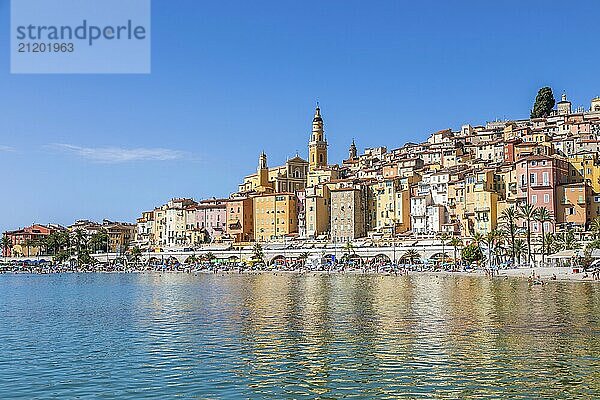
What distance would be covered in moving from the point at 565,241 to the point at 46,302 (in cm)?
4742

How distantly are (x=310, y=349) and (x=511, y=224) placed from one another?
52.1 m

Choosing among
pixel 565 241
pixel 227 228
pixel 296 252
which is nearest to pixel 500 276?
pixel 565 241

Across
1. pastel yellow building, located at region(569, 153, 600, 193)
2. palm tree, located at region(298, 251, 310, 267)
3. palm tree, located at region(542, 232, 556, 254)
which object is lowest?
A: palm tree, located at region(298, 251, 310, 267)

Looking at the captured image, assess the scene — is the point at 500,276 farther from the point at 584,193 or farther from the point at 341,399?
the point at 341,399

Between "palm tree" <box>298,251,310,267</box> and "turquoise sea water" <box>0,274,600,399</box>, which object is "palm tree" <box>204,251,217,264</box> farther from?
"turquoise sea water" <box>0,274,600,399</box>

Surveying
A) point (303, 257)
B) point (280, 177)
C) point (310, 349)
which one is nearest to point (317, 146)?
point (280, 177)

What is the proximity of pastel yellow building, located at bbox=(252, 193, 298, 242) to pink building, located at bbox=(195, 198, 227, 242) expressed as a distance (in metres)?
7.55

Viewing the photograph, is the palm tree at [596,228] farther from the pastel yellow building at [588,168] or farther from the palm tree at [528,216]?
the pastel yellow building at [588,168]

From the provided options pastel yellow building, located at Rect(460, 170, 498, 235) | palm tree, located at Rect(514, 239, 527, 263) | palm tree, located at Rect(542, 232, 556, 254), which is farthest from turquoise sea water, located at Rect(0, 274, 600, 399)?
pastel yellow building, located at Rect(460, 170, 498, 235)

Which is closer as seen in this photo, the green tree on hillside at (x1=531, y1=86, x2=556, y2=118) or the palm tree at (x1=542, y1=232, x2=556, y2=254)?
the palm tree at (x1=542, y1=232, x2=556, y2=254)

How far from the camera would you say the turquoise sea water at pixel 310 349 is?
18.5 m

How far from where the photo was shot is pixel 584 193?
7962 cm

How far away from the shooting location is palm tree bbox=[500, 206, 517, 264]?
73188 mm

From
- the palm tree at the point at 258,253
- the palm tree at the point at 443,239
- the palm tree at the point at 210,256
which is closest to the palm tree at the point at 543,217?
the palm tree at the point at 443,239
